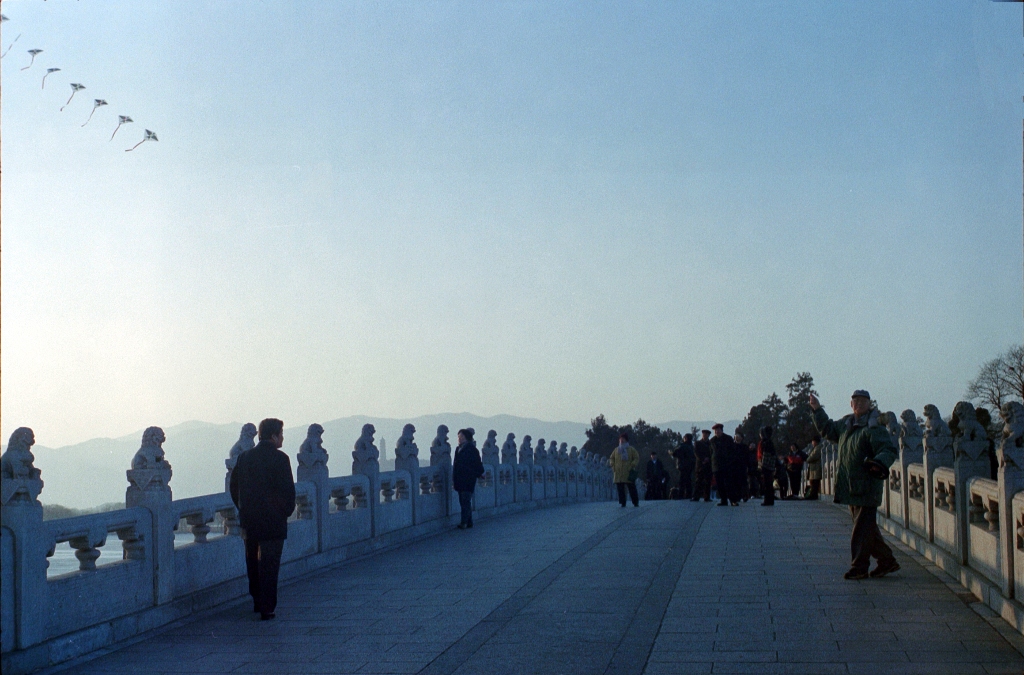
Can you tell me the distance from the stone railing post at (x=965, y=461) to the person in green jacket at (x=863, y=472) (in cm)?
67

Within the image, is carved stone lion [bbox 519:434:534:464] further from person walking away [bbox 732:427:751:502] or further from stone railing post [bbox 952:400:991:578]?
stone railing post [bbox 952:400:991:578]

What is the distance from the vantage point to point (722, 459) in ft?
77.8

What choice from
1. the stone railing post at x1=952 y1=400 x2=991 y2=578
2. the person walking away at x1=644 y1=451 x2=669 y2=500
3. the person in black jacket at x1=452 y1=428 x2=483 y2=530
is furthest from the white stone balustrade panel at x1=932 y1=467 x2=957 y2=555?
the person walking away at x1=644 y1=451 x2=669 y2=500

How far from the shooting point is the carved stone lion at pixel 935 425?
42.4ft

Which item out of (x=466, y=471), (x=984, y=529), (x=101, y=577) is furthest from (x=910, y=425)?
(x=101, y=577)

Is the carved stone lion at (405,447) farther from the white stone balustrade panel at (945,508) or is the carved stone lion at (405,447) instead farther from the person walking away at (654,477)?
the person walking away at (654,477)

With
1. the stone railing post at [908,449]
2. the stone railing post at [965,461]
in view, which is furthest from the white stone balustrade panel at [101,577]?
the stone railing post at [908,449]

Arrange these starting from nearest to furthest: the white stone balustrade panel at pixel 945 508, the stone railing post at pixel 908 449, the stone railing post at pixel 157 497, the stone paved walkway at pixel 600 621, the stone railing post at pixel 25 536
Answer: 1. the stone railing post at pixel 25 536
2. the stone paved walkway at pixel 600 621
3. the stone railing post at pixel 157 497
4. the white stone balustrade panel at pixel 945 508
5. the stone railing post at pixel 908 449

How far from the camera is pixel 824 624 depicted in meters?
9.05

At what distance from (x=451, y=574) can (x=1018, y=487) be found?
644cm

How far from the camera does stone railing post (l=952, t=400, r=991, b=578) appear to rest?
35.5 ft

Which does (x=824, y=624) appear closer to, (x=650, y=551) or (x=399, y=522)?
(x=650, y=551)

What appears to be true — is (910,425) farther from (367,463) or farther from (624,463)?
(624,463)

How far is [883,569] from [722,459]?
12190mm
